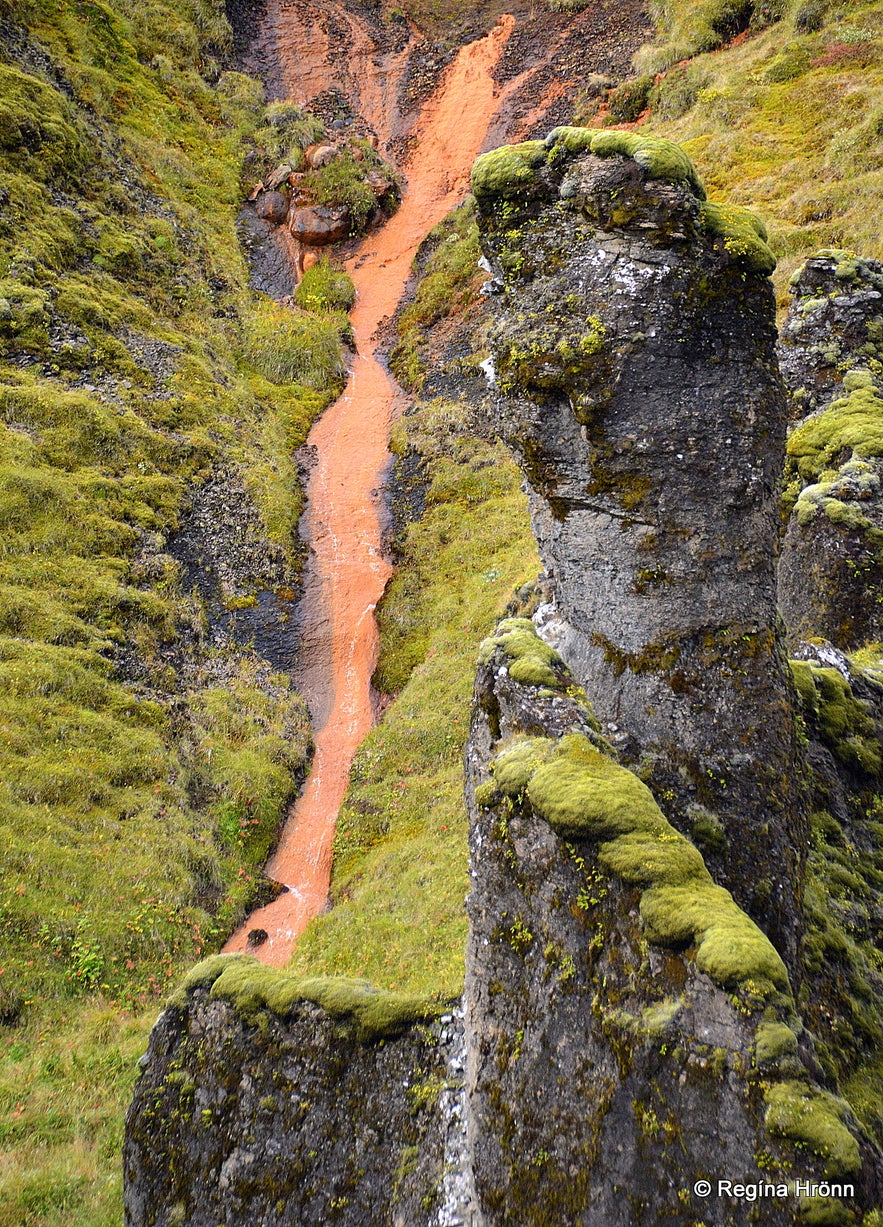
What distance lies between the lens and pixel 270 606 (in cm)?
2628

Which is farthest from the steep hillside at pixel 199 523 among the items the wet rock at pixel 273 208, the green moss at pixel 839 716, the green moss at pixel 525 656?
the green moss at pixel 525 656

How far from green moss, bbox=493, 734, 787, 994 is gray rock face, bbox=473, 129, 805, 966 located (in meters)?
1.60

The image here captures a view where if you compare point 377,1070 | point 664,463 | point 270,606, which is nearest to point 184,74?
point 270,606

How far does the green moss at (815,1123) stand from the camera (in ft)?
15.3

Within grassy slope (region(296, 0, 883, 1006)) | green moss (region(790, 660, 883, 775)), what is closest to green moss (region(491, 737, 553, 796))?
green moss (region(790, 660, 883, 775))

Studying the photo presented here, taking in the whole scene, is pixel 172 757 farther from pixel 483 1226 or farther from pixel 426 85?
pixel 426 85

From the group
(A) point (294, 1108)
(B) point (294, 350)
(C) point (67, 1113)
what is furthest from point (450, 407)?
(A) point (294, 1108)

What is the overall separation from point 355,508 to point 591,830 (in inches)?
1050

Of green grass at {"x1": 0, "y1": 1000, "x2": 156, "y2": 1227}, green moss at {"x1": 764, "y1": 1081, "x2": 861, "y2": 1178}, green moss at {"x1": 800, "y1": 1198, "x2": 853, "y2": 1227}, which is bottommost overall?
green grass at {"x1": 0, "y1": 1000, "x2": 156, "y2": 1227}

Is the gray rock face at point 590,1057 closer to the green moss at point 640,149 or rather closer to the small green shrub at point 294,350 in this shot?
the green moss at point 640,149

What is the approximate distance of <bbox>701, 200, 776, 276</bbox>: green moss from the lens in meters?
8.05

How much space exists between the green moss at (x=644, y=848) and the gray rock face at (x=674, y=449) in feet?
5.24

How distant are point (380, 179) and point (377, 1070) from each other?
53239mm

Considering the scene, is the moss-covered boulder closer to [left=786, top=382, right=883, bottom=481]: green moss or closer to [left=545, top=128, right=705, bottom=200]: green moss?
[left=545, top=128, right=705, bottom=200]: green moss
